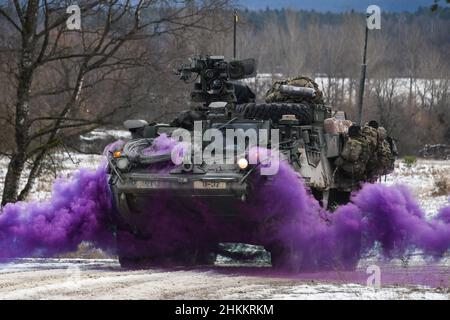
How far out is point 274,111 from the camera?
12.5m

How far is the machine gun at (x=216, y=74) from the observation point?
13219 mm

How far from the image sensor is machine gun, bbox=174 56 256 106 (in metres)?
13.2

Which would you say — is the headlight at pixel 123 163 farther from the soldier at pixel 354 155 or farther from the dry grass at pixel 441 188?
the dry grass at pixel 441 188

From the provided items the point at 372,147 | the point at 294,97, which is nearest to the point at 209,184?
the point at 294,97

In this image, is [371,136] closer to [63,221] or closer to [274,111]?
[274,111]

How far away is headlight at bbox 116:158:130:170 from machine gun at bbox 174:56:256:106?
2.58 m

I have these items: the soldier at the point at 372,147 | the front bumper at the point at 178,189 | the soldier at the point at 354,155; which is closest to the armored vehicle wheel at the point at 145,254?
the front bumper at the point at 178,189

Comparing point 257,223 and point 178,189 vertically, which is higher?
point 178,189

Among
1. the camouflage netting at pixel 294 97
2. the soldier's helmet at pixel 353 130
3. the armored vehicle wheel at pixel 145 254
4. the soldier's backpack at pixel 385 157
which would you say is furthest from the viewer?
the soldier's backpack at pixel 385 157

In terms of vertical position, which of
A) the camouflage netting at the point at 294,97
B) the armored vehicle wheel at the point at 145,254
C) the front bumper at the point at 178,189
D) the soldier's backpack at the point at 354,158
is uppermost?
the camouflage netting at the point at 294,97

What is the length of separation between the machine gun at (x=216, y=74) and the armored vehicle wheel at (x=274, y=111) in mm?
655

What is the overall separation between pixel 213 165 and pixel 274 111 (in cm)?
210

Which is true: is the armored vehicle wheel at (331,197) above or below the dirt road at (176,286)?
above
